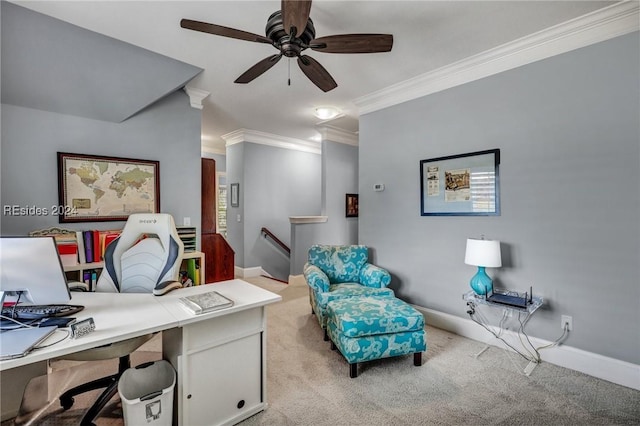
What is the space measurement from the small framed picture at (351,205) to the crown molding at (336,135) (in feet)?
3.22

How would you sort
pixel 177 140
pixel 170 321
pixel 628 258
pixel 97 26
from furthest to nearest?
pixel 177 140 → pixel 97 26 → pixel 628 258 → pixel 170 321

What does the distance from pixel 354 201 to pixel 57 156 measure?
13.8ft

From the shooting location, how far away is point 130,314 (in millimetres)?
1453

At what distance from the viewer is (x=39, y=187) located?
2.64 metres

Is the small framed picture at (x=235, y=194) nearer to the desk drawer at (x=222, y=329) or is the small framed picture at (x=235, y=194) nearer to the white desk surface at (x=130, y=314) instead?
the white desk surface at (x=130, y=314)

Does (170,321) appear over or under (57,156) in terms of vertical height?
under

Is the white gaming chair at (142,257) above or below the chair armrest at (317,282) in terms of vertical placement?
above

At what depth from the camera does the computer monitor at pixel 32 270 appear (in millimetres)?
1255

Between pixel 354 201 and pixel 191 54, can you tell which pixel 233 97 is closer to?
pixel 191 54

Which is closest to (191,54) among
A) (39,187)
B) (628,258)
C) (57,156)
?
(57,156)

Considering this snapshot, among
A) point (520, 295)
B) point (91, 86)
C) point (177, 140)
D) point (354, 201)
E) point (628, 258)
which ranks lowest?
point (520, 295)

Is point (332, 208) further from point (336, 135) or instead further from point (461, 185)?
point (461, 185)

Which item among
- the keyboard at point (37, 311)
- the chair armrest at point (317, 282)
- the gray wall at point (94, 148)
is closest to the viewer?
the keyboard at point (37, 311)

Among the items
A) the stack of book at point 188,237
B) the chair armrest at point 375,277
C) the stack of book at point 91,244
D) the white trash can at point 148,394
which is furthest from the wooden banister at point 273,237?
the white trash can at point 148,394
